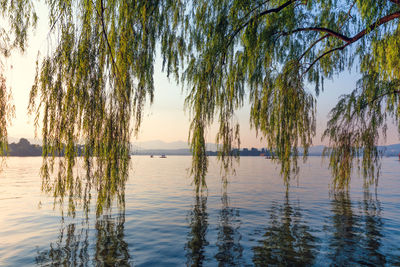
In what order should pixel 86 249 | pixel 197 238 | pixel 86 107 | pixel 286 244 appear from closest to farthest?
1. pixel 86 107
2. pixel 86 249
3. pixel 286 244
4. pixel 197 238

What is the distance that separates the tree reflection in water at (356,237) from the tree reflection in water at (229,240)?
171 cm

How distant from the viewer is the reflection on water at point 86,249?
486cm

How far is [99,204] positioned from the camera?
140 inches

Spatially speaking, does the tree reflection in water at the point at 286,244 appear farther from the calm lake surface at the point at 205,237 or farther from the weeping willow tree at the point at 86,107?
the weeping willow tree at the point at 86,107

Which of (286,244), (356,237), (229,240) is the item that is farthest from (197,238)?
(356,237)

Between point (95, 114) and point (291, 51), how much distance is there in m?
5.19

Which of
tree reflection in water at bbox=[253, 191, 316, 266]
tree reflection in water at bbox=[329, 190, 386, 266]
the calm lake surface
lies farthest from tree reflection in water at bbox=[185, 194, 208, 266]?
tree reflection in water at bbox=[329, 190, 386, 266]

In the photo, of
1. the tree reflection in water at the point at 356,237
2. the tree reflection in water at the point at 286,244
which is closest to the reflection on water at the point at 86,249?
the tree reflection in water at the point at 286,244

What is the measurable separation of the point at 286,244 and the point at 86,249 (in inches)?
157

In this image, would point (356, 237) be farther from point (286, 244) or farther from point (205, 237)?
point (205, 237)

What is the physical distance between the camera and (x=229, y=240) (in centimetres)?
618

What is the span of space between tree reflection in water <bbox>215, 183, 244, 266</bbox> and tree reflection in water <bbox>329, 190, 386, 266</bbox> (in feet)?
5.61

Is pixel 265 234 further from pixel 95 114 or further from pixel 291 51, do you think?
pixel 95 114

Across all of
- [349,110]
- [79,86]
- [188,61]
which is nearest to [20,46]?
[79,86]
